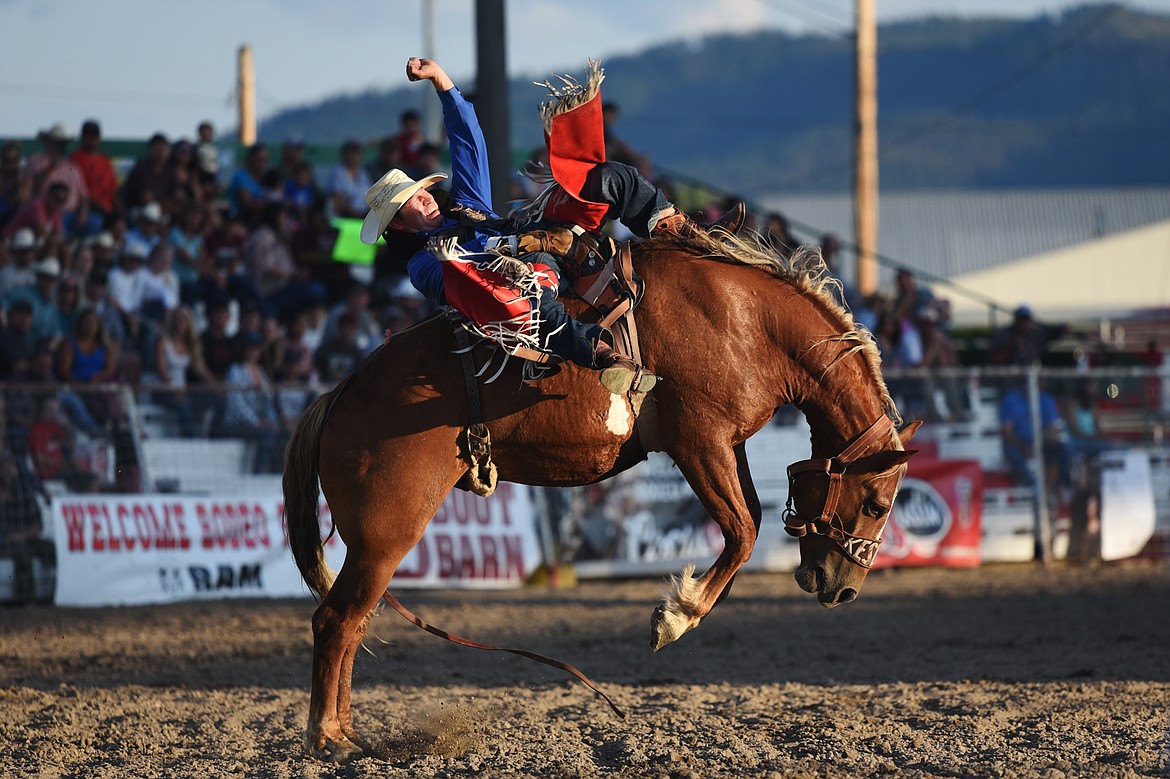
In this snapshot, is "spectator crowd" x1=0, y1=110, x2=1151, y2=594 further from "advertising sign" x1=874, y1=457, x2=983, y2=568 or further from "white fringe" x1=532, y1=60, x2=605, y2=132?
"white fringe" x1=532, y1=60, x2=605, y2=132

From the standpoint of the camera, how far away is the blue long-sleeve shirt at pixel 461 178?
16.6 feet

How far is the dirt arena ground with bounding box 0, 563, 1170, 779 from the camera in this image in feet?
16.6

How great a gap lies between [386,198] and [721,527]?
1.85 m

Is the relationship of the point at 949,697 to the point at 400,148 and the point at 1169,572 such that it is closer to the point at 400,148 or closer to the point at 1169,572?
the point at 1169,572

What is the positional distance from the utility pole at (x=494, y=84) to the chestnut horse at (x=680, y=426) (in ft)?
13.4

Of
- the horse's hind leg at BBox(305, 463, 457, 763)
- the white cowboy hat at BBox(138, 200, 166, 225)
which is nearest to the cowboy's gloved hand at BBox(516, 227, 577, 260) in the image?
the horse's hind leg at BBox(305, 463, 457, 763)

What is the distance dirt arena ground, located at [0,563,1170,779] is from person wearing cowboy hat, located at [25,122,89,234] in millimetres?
4240

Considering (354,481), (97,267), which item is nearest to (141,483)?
(97,267)

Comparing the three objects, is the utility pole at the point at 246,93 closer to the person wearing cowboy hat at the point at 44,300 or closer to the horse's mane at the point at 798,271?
the person wearing cowboy hat at the point at 44,300

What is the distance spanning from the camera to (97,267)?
11305 millimetres

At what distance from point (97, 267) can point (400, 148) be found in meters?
3.52

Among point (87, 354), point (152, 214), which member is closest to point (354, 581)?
point (87, 354)

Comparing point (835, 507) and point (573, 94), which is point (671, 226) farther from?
point (835, 507)

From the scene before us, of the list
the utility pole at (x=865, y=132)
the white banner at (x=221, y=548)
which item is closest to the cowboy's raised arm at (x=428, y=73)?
the white banner at (x=221, y=548)
